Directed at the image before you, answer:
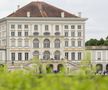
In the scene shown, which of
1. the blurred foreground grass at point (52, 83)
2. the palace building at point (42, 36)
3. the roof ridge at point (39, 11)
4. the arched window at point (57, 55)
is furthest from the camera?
the roof ridge at point (39, 11)

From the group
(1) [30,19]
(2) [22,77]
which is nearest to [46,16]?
(1) [30,19]

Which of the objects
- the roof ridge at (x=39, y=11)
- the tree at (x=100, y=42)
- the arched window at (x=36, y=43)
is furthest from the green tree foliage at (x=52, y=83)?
the tree at (x=100, y=42)

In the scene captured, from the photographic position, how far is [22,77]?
746 centimetres

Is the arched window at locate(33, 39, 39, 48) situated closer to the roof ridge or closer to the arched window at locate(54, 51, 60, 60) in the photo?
the arched window at locate(54, 51, 60, 60)

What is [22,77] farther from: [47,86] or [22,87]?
[47,86]

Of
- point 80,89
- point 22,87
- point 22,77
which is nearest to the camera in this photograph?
point 80,89

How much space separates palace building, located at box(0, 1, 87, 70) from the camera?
74688 millimetres

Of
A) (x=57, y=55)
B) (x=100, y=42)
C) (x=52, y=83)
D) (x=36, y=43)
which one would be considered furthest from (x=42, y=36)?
(x=52, y=83)

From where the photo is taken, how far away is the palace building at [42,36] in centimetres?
7469

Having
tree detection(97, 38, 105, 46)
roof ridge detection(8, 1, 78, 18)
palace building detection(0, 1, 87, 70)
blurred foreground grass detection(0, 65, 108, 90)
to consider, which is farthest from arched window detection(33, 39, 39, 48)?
blurred foreground grass detection(0, 65, 108, 90)

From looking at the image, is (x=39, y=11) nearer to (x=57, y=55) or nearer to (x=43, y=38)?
(x=43, y=38)

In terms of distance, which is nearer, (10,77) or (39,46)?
(10,77)

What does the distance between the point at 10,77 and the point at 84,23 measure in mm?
69424

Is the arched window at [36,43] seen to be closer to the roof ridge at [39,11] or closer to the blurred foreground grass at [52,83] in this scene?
the roof ridge at [39,11]
